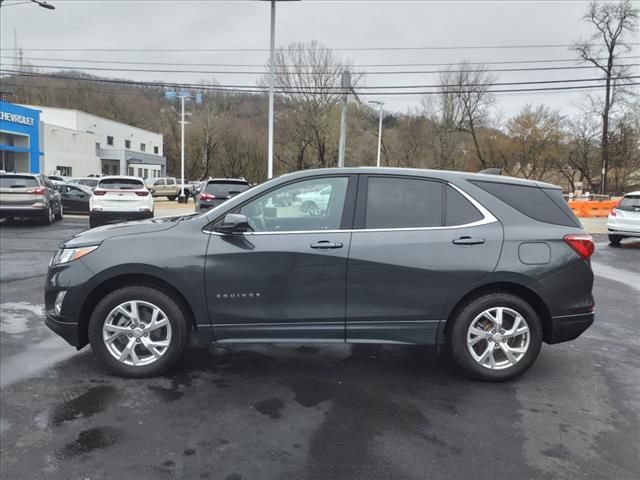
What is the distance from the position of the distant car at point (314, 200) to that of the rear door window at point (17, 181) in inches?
565

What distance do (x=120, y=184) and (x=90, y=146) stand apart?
159 ft

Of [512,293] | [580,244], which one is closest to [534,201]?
[580,244]

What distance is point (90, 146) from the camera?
59.2 m

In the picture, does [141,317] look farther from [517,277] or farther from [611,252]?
[611,252]

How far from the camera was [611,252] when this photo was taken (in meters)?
13.5

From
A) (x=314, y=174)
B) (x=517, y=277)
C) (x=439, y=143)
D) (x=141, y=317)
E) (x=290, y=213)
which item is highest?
(x=439, y=143)

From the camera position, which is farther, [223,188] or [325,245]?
[223,188]

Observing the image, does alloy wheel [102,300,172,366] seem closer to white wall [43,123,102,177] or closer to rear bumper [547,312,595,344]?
rear bumper [547,312,595,344]

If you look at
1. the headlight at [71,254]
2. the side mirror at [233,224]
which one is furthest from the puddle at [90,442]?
the side mirror at [233,224]

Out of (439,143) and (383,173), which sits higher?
(439,143)

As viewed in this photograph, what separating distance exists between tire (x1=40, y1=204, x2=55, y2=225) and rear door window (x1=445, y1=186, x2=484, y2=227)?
1530 centimetres

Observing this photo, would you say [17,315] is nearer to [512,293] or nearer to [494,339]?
[494,339]

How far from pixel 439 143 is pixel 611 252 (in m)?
40.5

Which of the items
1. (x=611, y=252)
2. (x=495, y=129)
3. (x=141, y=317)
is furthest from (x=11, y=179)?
(x=495, y=129)
